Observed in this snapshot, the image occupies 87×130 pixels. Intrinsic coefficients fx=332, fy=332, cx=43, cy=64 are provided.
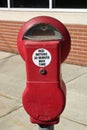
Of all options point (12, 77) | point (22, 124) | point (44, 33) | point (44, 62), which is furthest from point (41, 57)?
point (12, 77)

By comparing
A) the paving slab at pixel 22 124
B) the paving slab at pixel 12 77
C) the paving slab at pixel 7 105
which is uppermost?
the paving slab at pixel 22 124

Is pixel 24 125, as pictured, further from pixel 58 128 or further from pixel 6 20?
pixel 6 20

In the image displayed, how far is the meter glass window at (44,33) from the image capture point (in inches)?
87.4

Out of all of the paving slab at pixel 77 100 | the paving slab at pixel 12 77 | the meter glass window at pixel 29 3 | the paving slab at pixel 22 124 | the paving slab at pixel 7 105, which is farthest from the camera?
the meter glass window at pixel 29 3

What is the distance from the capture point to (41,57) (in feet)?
7.41

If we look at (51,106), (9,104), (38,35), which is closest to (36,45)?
(38,35)

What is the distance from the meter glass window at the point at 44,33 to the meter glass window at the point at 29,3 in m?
4.83

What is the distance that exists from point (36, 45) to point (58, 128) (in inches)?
75.7

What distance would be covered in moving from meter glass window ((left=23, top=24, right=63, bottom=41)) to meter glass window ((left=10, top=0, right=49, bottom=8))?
4825 millimetres

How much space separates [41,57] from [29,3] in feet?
17.6

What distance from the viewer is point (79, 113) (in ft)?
13.9

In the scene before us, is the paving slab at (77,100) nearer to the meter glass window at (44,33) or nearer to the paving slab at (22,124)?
the paving slab at (22,124)

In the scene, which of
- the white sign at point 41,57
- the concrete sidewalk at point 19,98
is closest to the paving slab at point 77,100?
the concrete sidewalk at point 19,98

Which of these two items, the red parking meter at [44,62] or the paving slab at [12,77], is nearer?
the red parking meter at [44,62]
